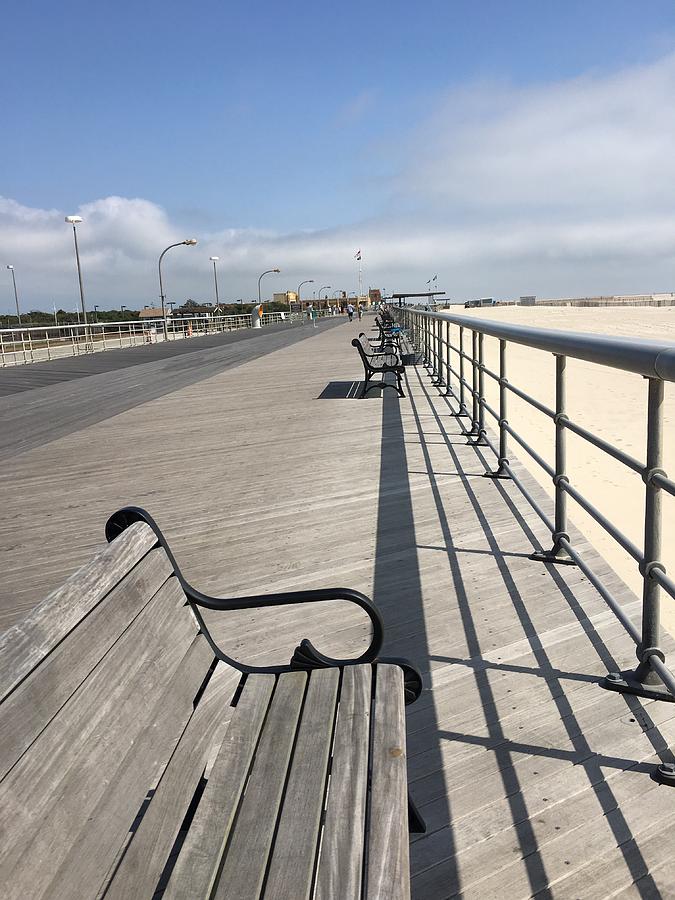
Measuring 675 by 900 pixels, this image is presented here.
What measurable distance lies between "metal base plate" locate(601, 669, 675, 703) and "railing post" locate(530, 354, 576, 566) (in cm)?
102

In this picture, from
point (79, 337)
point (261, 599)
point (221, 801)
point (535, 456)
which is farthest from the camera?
point (79, 337)

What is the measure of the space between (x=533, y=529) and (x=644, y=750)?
2065mm

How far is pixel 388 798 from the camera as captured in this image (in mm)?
1494

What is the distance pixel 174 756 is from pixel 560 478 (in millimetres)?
2334

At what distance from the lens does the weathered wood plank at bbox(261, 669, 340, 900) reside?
128 cm

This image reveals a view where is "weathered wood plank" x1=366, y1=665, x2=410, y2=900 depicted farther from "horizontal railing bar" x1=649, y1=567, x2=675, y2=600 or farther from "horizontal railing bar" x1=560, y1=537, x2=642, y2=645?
"horizontal railing bar" x1=560, y1=537, x2=642, y2=645

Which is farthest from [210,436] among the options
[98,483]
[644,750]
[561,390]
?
[644,750]

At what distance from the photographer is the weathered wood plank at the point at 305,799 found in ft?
4.20

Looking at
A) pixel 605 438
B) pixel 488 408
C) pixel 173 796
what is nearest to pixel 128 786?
pixel 173 796

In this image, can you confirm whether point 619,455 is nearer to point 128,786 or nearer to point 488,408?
point 128,786

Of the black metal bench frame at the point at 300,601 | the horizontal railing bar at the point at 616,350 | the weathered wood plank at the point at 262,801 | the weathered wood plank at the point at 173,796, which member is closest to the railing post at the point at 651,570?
the horizontal railing bar at the point at 616,350

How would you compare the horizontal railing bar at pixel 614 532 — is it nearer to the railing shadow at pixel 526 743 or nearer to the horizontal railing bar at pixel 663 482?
the horizontal railing bar at pixel 663 482

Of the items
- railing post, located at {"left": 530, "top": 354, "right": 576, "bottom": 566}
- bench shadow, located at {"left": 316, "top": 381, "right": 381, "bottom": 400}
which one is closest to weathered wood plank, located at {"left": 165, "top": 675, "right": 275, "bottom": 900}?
railing post, located at {"left": 530, "top": 354, "right": 576, "bottom": 566}

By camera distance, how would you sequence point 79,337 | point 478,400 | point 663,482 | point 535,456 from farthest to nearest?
point 79,337 < point 478,400 < point 535,456 < point 663,482
